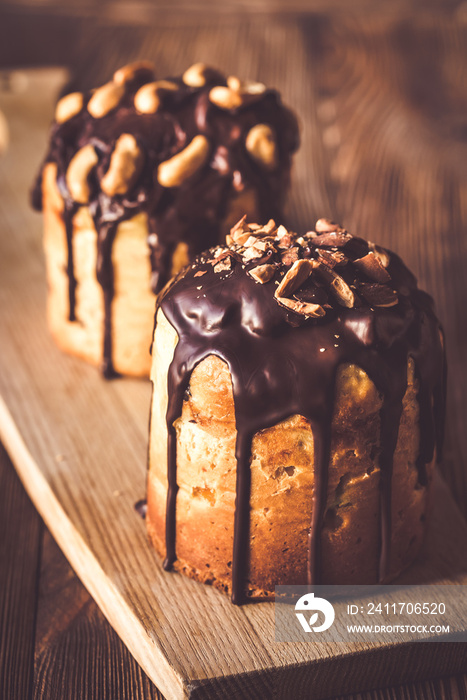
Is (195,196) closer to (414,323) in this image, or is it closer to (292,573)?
(414,323)

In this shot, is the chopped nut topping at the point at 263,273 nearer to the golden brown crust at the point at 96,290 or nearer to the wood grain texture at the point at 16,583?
the golden brown crust at the point at 96,290

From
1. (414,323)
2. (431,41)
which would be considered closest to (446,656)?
(414,323)

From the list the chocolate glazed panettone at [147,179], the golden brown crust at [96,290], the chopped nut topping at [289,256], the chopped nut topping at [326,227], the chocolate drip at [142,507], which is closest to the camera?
the chopped nut topping at [289,256]

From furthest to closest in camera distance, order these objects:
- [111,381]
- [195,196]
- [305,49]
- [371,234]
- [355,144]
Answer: [305,49]
[355,144]
[371,234]
[111,381]
[195,196]

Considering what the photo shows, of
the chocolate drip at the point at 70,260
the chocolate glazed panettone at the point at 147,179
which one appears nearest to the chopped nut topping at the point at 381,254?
the chocolate glazed panettone at the point at 147,179

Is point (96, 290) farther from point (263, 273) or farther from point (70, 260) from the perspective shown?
point (263, 273)

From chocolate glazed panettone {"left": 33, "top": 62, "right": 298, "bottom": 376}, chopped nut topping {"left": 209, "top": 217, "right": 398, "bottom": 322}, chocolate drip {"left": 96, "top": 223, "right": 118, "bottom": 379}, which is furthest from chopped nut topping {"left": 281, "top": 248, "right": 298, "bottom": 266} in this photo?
chocolate drip {"left": 96, "top": 223, "right": 118, "bottom": 379}

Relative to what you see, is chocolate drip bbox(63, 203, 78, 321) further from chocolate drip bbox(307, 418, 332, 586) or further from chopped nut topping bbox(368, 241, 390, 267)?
chocolate drip bbox(307, 418, 332, 586)
